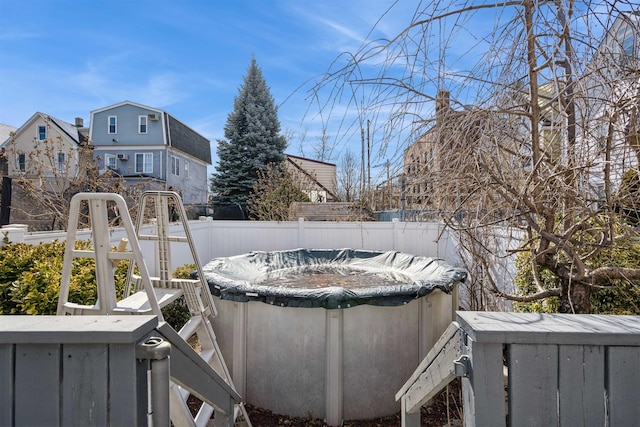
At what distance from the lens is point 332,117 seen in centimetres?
193

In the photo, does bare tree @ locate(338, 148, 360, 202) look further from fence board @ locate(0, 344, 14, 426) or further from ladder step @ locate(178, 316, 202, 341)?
fence board @ locate(0, 344, 14, 426)

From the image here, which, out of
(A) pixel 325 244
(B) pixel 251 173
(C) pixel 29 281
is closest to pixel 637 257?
(C) pixel 29 281

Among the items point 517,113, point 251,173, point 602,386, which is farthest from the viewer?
point 251,173

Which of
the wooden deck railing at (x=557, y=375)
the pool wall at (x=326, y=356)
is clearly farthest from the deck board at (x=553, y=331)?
the pool wall at (x=326, y=356)

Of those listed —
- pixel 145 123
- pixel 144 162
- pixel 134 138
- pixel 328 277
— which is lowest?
pixel 328 277

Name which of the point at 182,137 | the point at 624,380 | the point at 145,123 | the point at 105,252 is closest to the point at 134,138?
the point at 145,123

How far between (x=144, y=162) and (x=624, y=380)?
2171 centimetres

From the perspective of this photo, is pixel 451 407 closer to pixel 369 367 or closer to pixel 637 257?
pixel 369 367

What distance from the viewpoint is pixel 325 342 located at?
3.64m

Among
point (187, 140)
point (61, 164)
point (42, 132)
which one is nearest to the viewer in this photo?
point (61, 164)

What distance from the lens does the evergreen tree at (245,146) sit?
16703 mm

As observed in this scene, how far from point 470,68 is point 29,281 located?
3321mm

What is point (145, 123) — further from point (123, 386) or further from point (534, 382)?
point (534, 382)

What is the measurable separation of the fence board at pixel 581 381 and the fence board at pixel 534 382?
24 millimetres
